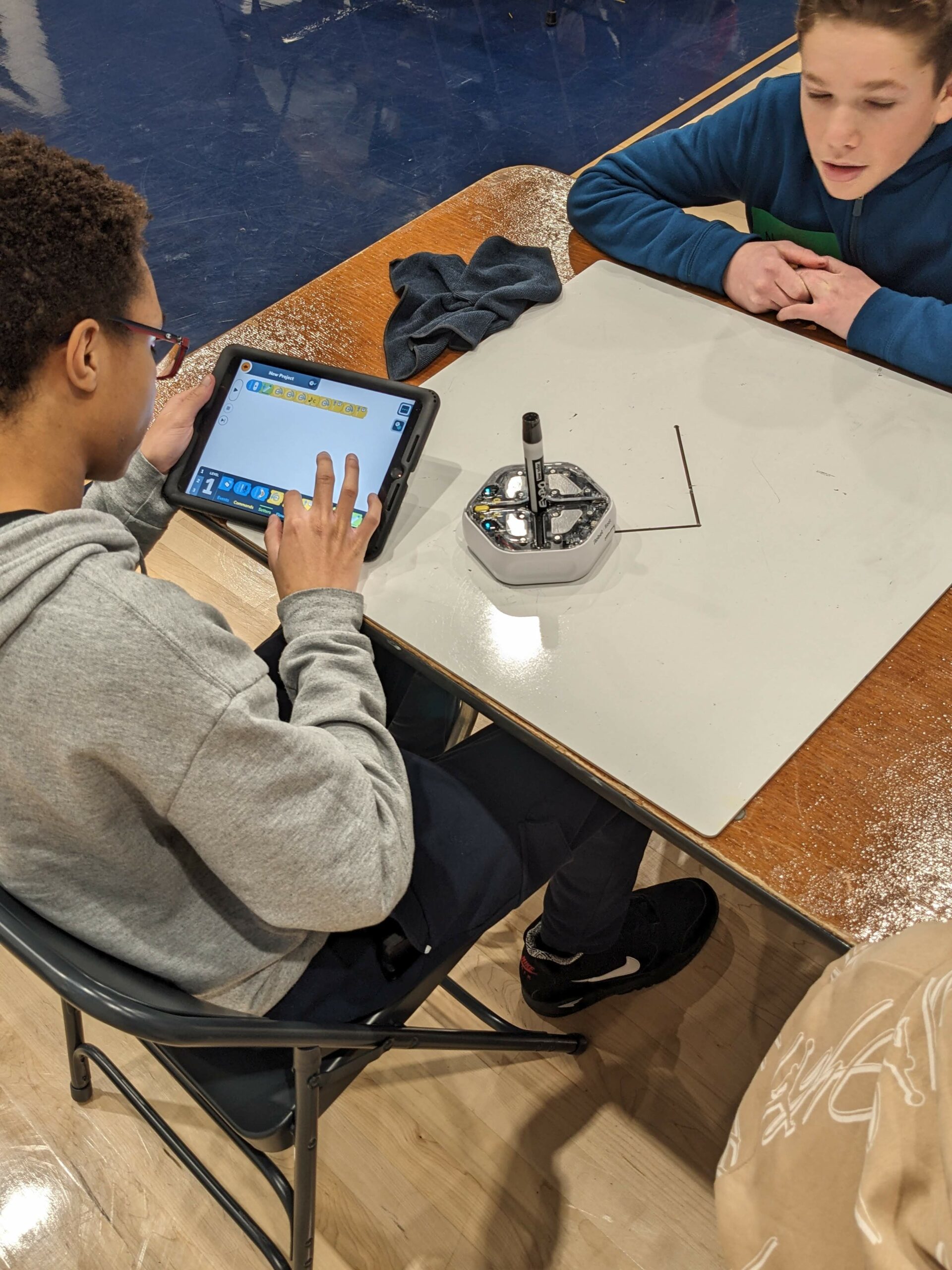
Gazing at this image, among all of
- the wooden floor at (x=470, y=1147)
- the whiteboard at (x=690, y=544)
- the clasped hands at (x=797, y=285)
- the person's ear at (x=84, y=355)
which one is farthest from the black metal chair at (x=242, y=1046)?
the clasped hands at (x=797, y=285)

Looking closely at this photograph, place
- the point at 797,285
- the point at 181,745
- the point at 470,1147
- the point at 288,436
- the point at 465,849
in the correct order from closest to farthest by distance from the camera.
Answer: the point at 181,745 → the point at 465,849 → the point at 288,436 → the point at 797,285 → the point at 470,1147

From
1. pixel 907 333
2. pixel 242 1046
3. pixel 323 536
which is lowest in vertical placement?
pixel 242 1046

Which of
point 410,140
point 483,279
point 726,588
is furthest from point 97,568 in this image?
point 410,140

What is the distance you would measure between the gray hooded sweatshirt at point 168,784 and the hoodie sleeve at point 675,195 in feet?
2.47

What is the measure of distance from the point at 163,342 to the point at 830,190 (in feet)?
2.69

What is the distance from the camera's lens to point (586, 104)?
10.7 ft

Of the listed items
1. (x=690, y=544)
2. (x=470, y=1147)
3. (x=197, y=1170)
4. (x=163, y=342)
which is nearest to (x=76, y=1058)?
(x=197, y=1170)

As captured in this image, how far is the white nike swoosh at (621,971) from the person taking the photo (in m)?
1.38

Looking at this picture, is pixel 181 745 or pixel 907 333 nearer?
pixel 181 745

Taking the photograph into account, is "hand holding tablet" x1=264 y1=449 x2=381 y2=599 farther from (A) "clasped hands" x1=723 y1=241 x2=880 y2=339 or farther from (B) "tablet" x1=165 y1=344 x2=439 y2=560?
(A) "clasped hands" x1=723 y1=241 x2=880 y2=339

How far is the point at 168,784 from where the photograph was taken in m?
0.70

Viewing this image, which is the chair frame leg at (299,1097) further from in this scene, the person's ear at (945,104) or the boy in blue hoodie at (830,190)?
the person's ear at (945,104)

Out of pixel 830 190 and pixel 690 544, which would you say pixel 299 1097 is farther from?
pixel 830 190

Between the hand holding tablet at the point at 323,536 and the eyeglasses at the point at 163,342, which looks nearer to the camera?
the eyeglasses at the point at 163,342
